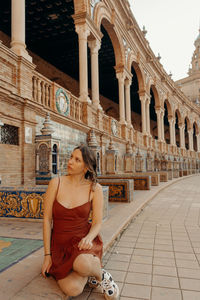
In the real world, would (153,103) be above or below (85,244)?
above

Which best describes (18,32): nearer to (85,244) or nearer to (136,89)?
(85,244)

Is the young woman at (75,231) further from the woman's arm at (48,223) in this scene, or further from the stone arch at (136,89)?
the stone arch at (136,89)

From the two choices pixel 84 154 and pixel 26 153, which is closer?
pixel 84 154

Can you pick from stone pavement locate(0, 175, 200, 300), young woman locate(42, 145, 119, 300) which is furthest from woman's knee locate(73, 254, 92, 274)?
stone pavement locate(0, 175, 200, 300)

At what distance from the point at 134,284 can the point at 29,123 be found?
4615 millimetres

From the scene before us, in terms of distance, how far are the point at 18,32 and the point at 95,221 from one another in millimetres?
5919

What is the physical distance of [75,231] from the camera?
6.36 feet

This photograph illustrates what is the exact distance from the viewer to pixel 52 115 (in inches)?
270

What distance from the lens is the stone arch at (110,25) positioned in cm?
1066

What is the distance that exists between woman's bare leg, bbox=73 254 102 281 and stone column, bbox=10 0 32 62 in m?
5.44

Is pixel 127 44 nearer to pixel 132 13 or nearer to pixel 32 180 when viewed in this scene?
pixel 132 13

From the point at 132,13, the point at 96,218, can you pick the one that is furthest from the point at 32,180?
the point at 132,13

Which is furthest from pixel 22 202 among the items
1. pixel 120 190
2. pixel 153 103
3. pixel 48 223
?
pixel 153 103

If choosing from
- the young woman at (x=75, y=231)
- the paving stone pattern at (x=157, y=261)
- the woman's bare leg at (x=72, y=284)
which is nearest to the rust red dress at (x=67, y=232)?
the young woman at (x=75, y=231)
